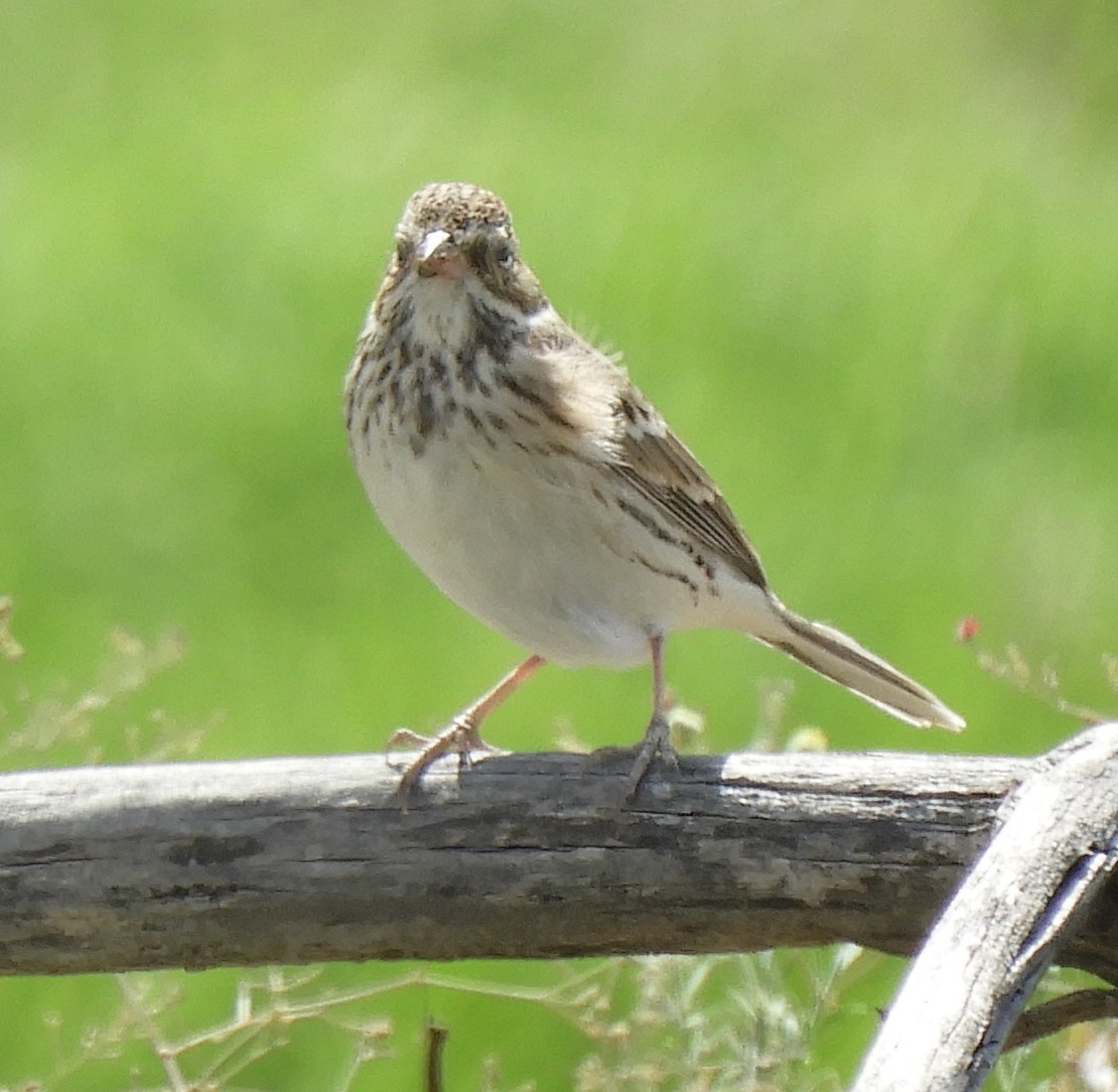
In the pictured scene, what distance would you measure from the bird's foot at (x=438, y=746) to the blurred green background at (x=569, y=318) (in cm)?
111

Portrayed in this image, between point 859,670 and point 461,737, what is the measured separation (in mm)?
913

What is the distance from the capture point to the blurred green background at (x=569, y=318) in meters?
5.64

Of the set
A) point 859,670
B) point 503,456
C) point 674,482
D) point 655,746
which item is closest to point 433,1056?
point 655,746

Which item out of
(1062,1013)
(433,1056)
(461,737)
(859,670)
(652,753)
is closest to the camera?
(433,1056)

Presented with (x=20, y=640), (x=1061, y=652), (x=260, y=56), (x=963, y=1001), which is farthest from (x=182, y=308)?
(x=963, y=1001)

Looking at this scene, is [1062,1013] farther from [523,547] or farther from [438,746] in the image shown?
[523,547]

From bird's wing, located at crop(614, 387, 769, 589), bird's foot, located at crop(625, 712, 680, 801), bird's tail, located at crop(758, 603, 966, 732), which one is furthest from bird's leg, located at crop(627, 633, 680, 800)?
bird's tail, located at crop(758, 603, 966, 732)

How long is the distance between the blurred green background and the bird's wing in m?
1.14

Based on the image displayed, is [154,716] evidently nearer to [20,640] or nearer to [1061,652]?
[20,640]

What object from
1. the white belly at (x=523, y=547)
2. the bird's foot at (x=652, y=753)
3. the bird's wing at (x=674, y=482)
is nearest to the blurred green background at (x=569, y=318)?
the bird's wing at (x=674, y=482)

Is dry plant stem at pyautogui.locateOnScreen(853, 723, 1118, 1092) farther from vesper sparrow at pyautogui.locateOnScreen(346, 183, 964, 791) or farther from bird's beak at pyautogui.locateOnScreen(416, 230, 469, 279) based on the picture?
bird's beak at pyautogui.locateOnScreen(416, 230, 469, 279)

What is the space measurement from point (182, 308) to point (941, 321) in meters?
2.43

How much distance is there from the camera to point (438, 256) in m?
3.30

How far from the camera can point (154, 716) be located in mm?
3256
